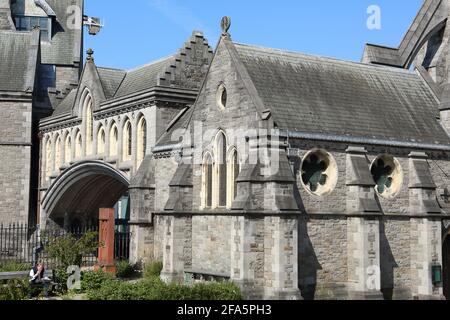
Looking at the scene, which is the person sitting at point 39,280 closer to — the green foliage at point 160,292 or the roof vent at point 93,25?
the green foliage at point 160,292

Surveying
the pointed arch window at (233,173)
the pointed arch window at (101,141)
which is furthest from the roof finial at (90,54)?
the pointed arch window at (233,173)

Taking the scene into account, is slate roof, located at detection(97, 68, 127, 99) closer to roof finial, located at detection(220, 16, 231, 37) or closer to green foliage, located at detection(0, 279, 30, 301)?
roof finial, located at detection(220, 16, 231, 37)

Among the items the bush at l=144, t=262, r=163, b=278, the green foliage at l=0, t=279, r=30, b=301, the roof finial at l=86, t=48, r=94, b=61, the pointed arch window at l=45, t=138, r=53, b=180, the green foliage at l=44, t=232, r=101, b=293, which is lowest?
the green foliage at l=0, t=279, r=30, b=301

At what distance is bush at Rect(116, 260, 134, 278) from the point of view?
2748cm

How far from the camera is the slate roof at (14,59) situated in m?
39.8

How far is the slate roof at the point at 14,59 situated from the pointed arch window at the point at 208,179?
61.4 feet

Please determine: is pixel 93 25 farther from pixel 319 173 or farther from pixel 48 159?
pixel 319 173

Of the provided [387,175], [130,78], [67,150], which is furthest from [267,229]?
[67,150]

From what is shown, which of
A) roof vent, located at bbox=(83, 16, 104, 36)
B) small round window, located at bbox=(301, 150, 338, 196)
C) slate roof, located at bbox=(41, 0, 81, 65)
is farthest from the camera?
roof vent, located at bbox=(83, 16, 104, 36)

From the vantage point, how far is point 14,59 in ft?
135

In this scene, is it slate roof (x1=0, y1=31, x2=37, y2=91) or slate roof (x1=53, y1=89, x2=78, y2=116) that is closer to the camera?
slate roof (x1=53, y1=89, x2=78, y2=116)

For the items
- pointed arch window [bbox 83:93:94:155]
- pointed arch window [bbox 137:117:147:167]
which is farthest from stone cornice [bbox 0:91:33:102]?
pointed arch window [bbox 137:117:147:167]

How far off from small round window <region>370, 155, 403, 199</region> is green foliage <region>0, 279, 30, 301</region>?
40.1 feet

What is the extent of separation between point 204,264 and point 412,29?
56.9 feet
